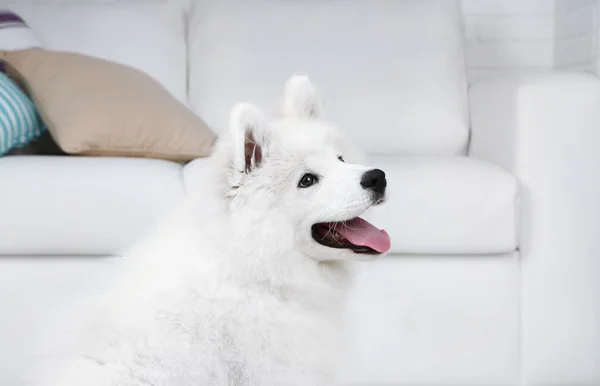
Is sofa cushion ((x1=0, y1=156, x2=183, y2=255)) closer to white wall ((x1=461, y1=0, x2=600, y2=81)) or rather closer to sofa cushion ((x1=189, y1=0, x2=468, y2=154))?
sofa cushion ((x1=189, y1=0, x2=468, y2=154))

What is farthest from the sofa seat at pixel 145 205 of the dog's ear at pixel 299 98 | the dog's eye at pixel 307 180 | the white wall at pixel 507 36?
the white wall at pixel 507 36

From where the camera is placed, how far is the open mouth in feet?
4.91

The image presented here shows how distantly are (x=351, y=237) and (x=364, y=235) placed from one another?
31 mm

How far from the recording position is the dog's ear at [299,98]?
1.64 m

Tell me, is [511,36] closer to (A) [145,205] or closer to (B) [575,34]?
(B) [575,34]

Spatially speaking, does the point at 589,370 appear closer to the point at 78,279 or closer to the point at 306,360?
the point at 306,360

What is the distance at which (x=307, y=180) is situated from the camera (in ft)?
4.89

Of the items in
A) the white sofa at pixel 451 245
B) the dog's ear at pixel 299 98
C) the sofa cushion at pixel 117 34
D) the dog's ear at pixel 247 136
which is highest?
the sofa cushion at pixel 117 34

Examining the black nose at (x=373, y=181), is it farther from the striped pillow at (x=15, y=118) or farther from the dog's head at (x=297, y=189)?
the striped pillow at (x=15, y=118)

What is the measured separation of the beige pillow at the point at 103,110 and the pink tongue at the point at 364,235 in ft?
3.37

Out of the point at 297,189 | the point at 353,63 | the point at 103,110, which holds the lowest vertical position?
the point at 297,189

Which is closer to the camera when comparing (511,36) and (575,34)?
(575,34)

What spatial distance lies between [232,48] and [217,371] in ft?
6.19

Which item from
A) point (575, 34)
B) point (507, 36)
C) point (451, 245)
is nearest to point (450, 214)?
point (451, 245)
